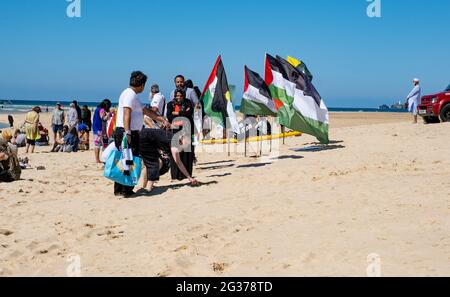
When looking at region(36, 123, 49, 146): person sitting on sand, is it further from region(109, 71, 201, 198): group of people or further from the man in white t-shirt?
the man in white t-shirt

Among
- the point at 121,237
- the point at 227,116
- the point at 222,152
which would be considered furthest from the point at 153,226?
the point at 222,152

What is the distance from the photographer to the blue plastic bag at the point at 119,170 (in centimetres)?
736

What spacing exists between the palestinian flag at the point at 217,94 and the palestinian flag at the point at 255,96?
110cm

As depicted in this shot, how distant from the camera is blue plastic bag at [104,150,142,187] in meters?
7.36

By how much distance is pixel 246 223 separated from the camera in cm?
562

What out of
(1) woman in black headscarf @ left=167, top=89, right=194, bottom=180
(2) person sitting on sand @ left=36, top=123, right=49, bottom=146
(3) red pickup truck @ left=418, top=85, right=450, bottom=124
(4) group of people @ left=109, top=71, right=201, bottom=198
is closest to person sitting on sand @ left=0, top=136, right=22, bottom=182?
(4) group of people @ left=109, top=71, right=201, bottom=198

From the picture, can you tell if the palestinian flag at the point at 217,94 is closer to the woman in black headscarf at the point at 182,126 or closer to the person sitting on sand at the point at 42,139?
the woman in black headscarf at the point at 182,126

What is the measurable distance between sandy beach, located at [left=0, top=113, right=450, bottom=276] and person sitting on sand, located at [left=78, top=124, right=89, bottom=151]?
6340mm

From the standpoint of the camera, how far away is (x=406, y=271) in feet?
12.7

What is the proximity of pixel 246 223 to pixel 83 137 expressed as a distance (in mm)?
11931

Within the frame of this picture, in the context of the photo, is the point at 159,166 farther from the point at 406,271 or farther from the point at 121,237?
the point at 406,271

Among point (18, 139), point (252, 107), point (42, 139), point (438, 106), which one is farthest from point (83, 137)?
point (438, 106)

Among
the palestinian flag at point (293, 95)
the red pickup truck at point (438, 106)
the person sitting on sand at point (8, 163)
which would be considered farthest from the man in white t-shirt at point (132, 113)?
the red pickup truck at point (438, 106)

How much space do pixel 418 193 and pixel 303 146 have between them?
705 centimetres
